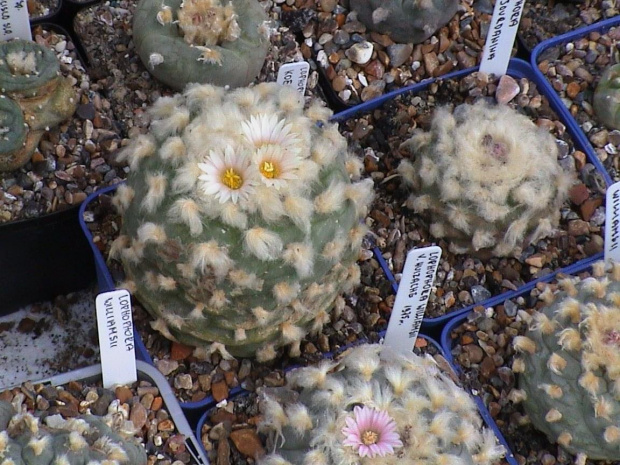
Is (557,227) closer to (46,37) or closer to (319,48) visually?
(319,48)

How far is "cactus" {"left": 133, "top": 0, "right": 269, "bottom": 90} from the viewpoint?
189 cm

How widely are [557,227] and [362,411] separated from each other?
84 cm

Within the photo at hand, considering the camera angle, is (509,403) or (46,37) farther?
(46,37)

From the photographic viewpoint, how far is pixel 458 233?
1.85 m

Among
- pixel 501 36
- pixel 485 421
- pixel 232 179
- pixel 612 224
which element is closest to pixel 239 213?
pixel 232 179

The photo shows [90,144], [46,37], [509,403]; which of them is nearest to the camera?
[509,403]

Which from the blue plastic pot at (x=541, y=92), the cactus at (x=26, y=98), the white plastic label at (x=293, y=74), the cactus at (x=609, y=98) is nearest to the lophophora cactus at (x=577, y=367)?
the blue plastic pot at (x=541, y=92)

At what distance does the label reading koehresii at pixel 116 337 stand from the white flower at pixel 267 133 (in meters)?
0.33

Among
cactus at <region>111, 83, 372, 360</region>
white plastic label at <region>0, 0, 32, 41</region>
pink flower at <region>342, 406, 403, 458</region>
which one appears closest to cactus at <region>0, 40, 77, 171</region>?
white plastic label at <region>0, 0, 32, 41</region>

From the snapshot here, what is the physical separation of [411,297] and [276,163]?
0.40 meters

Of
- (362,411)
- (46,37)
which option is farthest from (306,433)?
(46,37)

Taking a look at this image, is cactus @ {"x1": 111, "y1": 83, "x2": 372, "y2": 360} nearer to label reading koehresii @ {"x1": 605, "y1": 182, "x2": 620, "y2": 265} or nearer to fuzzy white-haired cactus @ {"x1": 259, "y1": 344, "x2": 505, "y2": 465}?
fuzzy white-haired cactus @ {"x1": 259, "y1": 344, "x2": 505, "y2": 465}

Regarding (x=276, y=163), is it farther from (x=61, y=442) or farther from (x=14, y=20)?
(x=14, y=20)

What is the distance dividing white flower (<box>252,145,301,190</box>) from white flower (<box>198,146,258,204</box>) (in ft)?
0.07
